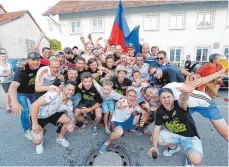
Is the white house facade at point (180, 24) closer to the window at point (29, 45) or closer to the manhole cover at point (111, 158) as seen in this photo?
the window at point (29, 45)

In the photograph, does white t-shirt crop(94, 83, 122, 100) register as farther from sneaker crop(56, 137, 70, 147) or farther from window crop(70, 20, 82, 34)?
window crop(70, 20, 82, 34)

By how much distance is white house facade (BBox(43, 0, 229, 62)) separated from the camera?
39.0 ft

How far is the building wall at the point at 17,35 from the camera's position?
14758 mm

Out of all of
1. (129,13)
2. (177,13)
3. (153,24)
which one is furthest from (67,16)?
(177,13)

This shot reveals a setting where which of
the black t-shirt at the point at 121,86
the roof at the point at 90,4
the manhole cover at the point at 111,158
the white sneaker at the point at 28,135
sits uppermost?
the roof at the point at 90,4

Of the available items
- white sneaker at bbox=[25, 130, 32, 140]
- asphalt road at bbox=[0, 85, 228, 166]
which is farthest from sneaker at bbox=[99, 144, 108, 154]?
white sneaker at bbox=[25, 130, 32, 140]

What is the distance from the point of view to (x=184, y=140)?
94.4 inches

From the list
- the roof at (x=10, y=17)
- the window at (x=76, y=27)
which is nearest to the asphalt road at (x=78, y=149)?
the window at (x=76, y=27)

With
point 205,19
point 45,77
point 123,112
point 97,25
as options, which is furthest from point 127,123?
point 205,19

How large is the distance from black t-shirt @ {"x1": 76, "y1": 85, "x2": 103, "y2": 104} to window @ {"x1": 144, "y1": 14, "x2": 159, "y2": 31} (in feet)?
36.7

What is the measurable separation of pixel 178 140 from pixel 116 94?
1.40 m

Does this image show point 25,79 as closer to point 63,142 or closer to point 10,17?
point 63,142

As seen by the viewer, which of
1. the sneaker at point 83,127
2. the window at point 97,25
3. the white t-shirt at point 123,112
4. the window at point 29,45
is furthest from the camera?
the window at point 29,45

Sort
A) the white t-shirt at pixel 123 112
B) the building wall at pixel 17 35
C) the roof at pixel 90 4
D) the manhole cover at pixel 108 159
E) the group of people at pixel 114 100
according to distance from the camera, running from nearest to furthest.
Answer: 1. the group of people at pixel 114 100
2. the manhole cover at pixel 108 159
3. the white t-shirt at pixel 123 112
4. the roof at pixel 90 4
5. the building wall at pixel 17 35
